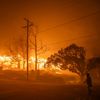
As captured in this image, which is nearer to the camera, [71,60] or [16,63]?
[71,60]

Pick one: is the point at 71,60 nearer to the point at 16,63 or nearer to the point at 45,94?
the point at 45,94

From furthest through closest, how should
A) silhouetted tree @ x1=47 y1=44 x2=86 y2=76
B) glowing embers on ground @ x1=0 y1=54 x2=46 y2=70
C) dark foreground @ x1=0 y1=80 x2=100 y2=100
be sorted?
glowing embers on ground @ x1=0 y1=54 x2=46 y2=70 → silhouetted tree @ x1=47 y1=44 x2=86 y2=76 → dark foreground @ x1=0 y1=80 x2=100 y2=100

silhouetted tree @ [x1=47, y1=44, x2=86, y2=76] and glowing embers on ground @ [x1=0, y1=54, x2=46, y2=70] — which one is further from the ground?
glowing embers on ground @ [x1=0, y1=54, x2=46, y2=70]

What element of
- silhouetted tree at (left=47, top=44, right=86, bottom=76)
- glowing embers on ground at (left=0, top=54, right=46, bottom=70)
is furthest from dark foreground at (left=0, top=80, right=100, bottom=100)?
glowing embers on ground at (left=0, top=54, right=46, bottom=70)

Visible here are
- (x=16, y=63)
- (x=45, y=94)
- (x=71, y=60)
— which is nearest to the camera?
(x=45, y=94)

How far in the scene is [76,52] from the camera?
49.1 meters

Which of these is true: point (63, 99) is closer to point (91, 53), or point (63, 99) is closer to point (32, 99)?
point (32, 99)

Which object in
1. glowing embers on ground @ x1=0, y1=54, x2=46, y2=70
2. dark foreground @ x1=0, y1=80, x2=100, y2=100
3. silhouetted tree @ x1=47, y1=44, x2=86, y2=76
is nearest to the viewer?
dark foreground @ x1=0, y1=80, x2=100, y2=100

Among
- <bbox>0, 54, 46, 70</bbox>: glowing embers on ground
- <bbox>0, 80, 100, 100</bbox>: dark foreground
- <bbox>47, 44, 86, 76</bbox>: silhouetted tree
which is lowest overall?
<bbox>0, 80, 100, 100</bbox>: dark foreground

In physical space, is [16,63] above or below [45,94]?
above

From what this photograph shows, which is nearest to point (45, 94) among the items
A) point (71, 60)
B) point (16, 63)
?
point (71, 60)

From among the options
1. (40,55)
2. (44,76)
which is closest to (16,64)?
(40,55)

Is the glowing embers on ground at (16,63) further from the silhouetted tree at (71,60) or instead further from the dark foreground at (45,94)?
the dark foreground at (45,94)

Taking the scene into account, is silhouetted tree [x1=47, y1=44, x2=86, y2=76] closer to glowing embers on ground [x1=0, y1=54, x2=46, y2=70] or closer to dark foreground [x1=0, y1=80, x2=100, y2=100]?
dark foreground [x1=0, y1=80, x2=100, y2=100]
